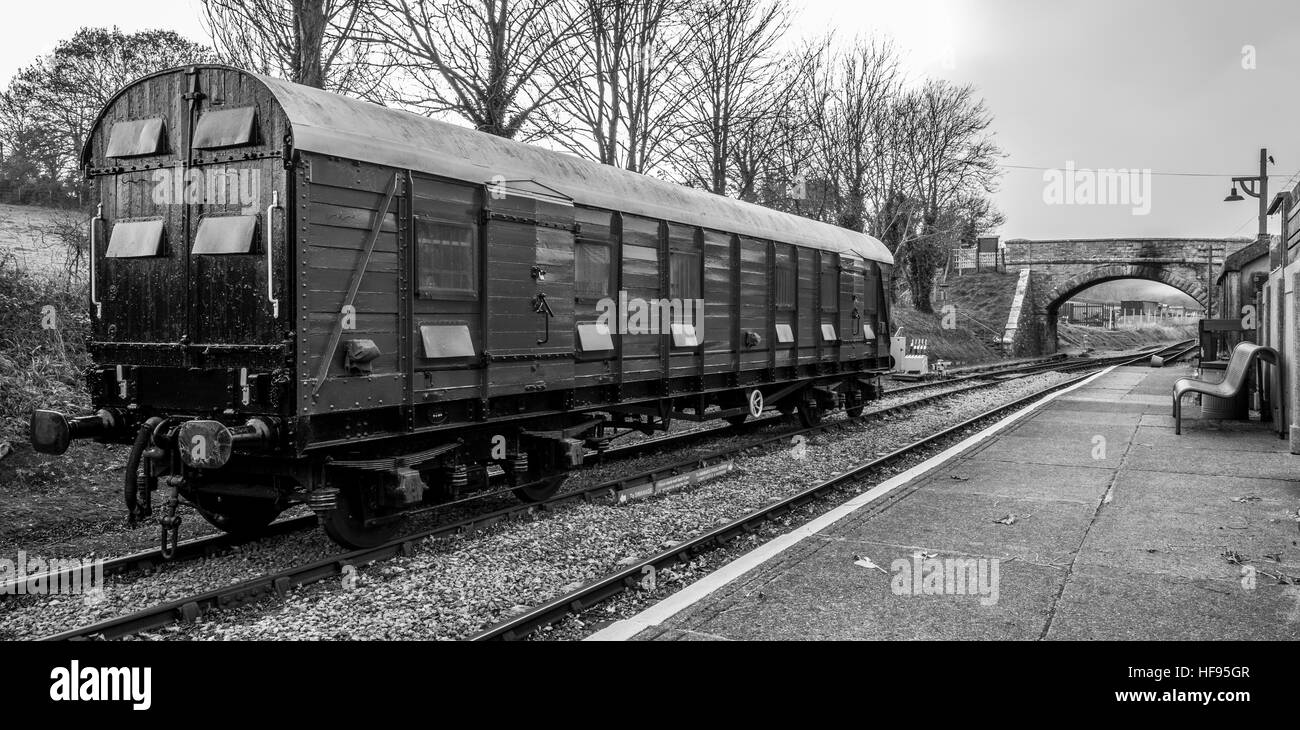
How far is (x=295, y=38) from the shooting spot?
13414mm

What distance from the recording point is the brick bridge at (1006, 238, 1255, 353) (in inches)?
1746

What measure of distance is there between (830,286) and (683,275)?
4.68 m

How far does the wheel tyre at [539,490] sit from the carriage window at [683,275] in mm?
2797

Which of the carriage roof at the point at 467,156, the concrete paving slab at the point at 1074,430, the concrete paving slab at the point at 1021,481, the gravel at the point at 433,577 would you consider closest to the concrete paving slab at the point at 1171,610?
the gravel at the point at 433,577

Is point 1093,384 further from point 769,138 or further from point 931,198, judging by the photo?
point 931,198

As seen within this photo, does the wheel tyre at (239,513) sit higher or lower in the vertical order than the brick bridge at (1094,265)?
lower

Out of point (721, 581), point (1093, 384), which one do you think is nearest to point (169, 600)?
point (721, 581)

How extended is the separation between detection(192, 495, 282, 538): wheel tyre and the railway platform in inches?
135

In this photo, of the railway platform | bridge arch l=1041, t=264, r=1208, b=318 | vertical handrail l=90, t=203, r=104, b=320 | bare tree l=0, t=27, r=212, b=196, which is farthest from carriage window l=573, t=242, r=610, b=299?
bridge arch l=1041, t=264, r=1208, b=318

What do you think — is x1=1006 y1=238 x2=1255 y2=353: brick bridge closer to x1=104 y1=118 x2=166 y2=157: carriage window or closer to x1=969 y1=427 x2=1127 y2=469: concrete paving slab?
x1=969 y1=427 x2=1127 y2=469: concrete paving slab

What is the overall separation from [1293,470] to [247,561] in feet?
35.9

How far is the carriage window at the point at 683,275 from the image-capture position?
10.3 metres

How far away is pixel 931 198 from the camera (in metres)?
38.3

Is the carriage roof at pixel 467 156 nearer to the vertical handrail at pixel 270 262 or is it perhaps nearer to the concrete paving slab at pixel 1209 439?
the vertical handrail at pixel 270 262
